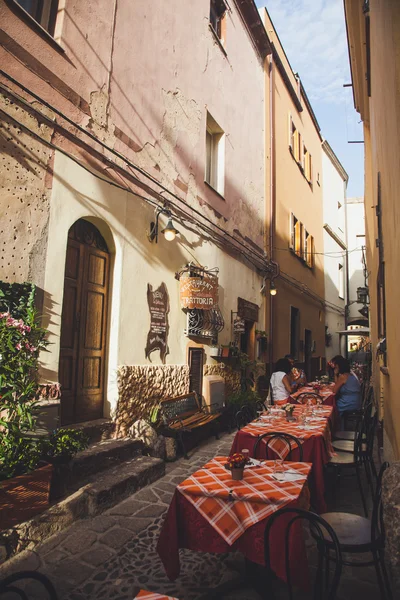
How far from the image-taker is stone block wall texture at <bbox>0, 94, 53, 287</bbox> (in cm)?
440

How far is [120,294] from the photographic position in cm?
611

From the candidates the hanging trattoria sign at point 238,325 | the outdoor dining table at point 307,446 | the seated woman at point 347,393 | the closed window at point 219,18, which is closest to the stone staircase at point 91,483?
the outdoor dining table at point 307,446

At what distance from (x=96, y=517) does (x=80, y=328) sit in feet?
7.91

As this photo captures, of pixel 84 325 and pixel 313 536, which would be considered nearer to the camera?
Answer: pixel 313 536

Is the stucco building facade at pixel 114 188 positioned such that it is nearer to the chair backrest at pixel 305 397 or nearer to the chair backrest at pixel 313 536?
the chair backrest at pixel 305 397

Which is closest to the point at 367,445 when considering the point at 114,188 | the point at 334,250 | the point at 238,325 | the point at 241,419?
the point at 241,419

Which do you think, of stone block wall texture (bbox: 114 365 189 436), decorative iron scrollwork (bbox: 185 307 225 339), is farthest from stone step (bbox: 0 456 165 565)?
decorative iron scrollwork (bbox: 185 307 225 339)

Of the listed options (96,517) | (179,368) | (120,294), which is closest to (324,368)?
(179,368)

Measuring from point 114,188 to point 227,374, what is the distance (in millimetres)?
5243

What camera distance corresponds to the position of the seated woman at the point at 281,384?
310 inches

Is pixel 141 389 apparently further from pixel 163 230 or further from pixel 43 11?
pixel 43 11

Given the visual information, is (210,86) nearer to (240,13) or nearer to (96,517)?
(240,13)

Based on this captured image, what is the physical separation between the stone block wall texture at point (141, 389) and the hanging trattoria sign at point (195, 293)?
45.8 inches

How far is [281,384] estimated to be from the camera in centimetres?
798
